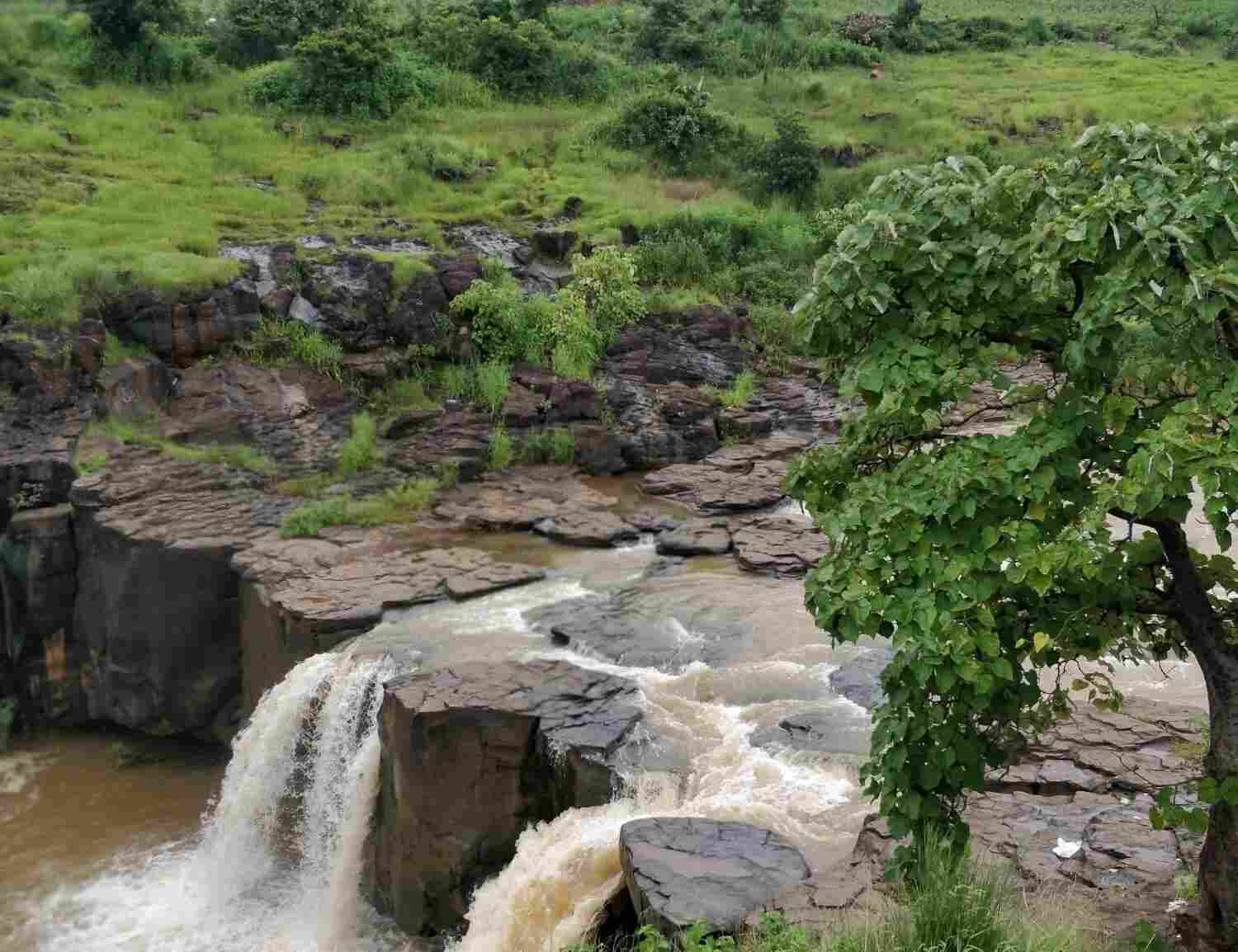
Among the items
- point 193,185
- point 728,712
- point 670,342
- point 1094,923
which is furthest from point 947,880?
point 193,185

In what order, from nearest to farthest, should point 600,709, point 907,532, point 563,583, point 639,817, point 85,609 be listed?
point 907,532 < point 639,817 < point 600,709 < point 563,583 < point 85,609

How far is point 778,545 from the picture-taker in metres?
12.5

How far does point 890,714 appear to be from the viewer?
16.0ft

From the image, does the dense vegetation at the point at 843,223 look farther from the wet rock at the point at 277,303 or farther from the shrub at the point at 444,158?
the wet rock at the point at 277,303

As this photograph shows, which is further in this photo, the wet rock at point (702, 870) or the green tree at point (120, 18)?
the green tree at point (120, 18)

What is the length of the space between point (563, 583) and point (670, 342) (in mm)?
7728

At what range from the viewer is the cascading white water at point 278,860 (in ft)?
31.0

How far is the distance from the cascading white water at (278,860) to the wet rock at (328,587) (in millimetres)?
544

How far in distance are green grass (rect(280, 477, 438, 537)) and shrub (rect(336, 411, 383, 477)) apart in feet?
2.85

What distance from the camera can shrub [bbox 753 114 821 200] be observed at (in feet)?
79.7

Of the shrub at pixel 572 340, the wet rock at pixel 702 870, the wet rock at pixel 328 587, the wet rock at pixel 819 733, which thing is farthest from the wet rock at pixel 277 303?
the wet rock at pixel 702 870

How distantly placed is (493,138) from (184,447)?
13608 millimetres

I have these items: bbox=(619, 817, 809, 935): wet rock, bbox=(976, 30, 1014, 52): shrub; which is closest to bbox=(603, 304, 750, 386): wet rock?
bbox=(619, 817, 809, 935): wet rock

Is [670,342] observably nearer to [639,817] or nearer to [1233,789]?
[639,817]
